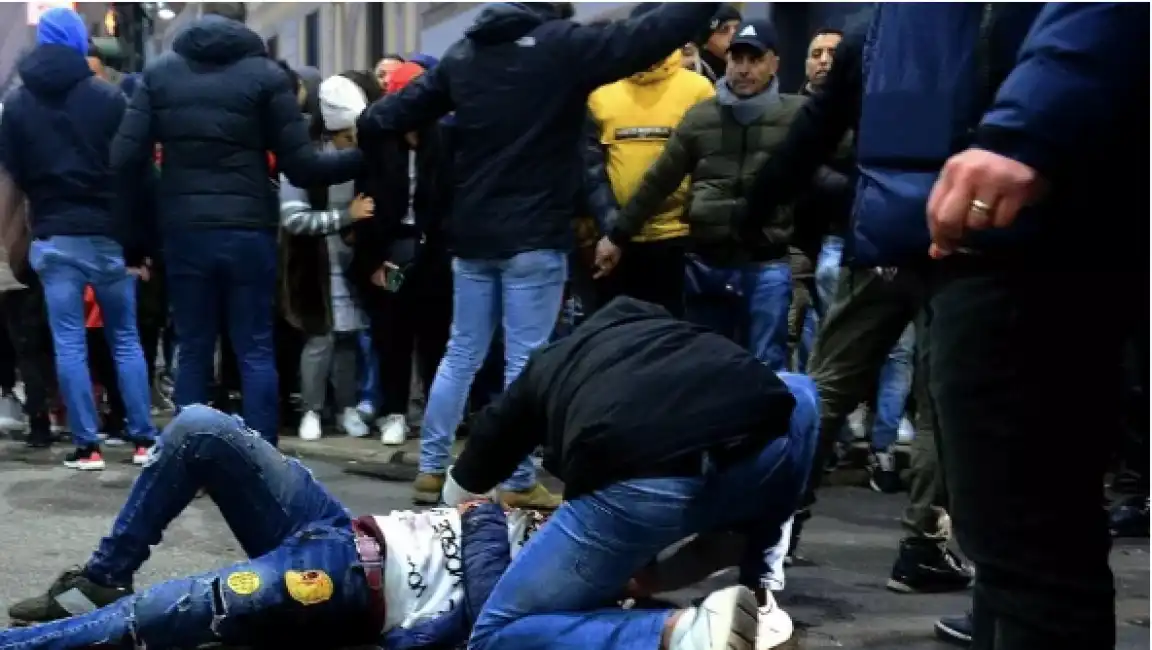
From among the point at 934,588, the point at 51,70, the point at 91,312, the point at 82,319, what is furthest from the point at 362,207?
the point at 934,588

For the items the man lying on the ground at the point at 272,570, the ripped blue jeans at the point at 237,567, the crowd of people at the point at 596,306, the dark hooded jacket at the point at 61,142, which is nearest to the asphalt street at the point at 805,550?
the crowd of people at the point at 596,306

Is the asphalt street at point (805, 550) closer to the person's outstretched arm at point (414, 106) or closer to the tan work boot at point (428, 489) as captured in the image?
the tan work boot at point (428, 489)

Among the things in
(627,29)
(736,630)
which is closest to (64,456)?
(627,29)

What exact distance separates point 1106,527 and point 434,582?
1483 millimetres

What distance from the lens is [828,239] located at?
4887 millimetres

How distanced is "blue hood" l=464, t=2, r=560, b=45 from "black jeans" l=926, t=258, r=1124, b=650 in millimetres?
2748

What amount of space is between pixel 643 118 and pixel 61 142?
221 cm

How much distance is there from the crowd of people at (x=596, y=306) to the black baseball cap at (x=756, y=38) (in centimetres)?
4

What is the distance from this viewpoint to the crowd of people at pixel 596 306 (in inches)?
63.9

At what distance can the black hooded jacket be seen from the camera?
2369mm

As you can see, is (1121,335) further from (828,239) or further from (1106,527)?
(828,239)

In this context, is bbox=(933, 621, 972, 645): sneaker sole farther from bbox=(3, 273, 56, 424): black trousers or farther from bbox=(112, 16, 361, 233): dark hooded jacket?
bbox=(3, 273, 56, 424): black trousers

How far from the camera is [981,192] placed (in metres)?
1.48

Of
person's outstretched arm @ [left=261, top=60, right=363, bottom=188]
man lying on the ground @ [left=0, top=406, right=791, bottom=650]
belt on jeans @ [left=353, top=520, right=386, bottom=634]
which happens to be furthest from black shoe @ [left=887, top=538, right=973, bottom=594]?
person's outstretched arm @ [left=261, top=60, right=363, bottom=188]
